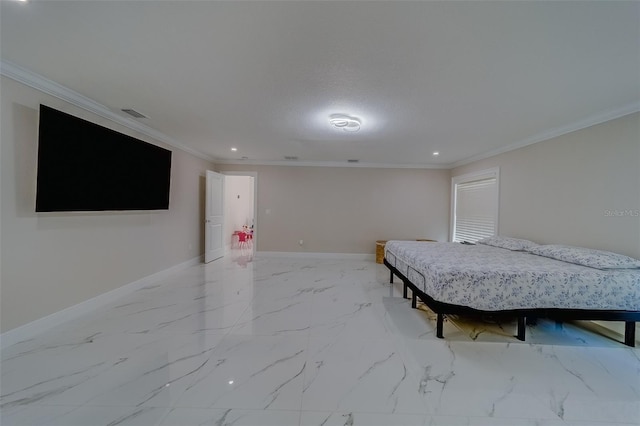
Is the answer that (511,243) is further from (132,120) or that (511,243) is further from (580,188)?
(132,120)

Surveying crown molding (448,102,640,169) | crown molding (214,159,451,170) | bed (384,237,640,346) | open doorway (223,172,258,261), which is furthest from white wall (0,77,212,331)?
crown molding (448,102,640,169)

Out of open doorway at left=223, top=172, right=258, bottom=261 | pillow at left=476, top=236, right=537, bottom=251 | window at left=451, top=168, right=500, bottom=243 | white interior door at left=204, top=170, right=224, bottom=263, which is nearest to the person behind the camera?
pillow at left=476, top=236, right=537, bottom=251

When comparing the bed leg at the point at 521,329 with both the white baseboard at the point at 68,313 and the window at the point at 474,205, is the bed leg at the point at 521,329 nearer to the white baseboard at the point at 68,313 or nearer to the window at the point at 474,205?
the window at the point at 474,205

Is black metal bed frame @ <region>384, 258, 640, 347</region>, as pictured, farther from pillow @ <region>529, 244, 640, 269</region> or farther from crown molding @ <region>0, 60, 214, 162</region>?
crown molding @ <region>0, 60, 214, 162</region>

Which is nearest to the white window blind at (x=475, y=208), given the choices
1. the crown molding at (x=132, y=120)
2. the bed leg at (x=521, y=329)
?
the crown molding at (x=132, y=120)

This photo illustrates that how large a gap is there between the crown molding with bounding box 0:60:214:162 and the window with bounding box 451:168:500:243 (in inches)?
228

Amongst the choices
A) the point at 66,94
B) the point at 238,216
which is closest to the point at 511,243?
the point at 66,94

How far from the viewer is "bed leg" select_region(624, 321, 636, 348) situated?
236cm

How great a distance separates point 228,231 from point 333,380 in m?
6.28

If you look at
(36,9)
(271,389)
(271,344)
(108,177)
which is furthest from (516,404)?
(108,177)

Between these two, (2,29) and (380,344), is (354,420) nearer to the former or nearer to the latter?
(380,344)

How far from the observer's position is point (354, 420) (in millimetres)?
1490

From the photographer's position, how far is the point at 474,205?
5.18 metres

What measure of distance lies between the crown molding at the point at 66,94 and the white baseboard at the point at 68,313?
86.4 inches
